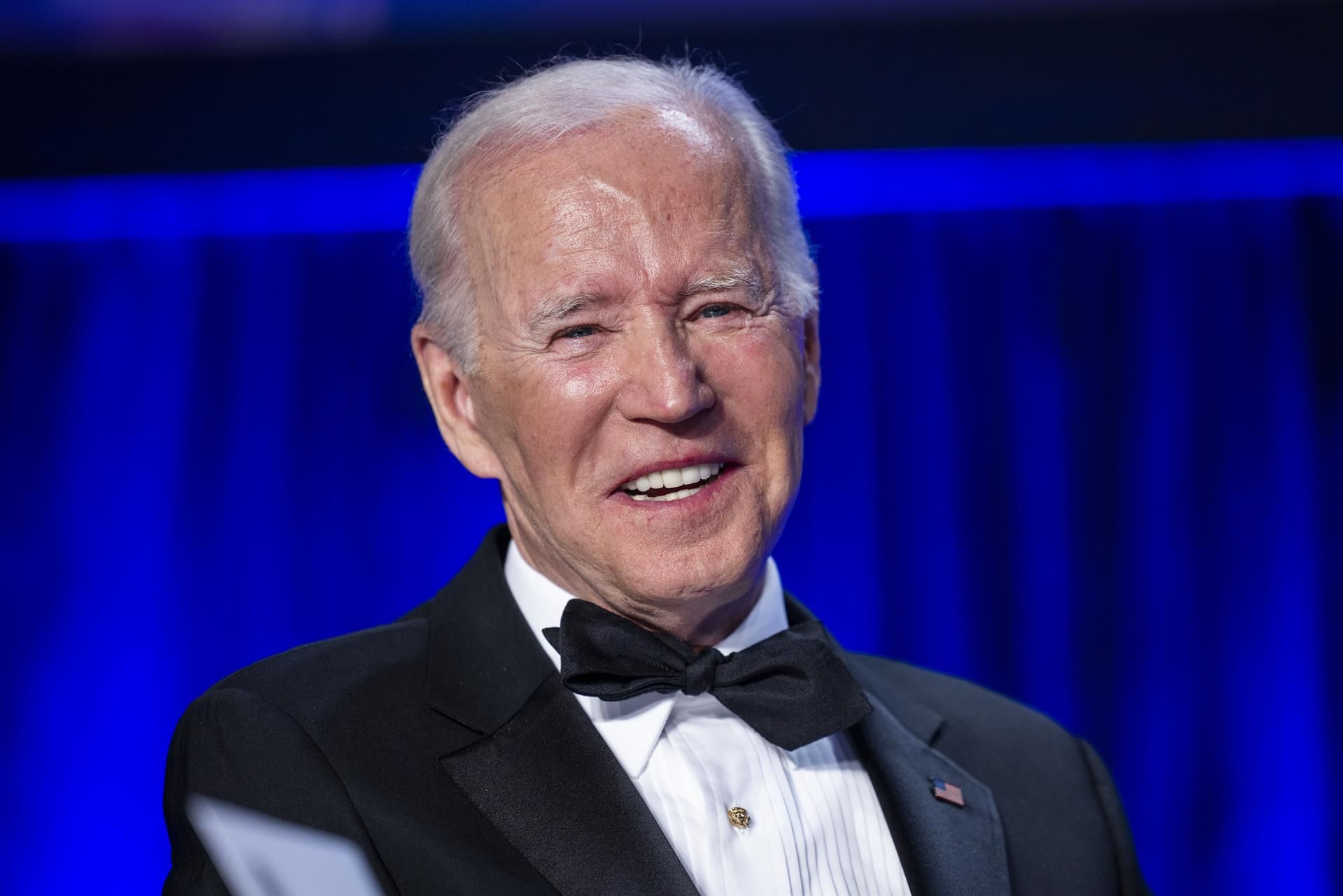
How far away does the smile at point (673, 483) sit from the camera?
158 cm

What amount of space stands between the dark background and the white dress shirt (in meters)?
2.45

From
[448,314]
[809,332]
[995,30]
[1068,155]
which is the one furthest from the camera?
[1068,155]

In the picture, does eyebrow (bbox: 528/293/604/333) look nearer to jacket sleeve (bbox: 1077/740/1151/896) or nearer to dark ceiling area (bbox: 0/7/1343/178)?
jacket sleeve (bbox: 1077/740/1151/896)

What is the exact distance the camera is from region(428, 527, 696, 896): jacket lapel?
1433 millimetres

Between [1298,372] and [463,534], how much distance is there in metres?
2.57

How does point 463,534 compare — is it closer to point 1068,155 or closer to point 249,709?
point 1068,155

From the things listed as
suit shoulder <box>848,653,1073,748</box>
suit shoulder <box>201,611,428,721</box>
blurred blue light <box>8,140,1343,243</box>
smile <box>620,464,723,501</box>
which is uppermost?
blurred blue light <box>8,140,1343,243</box>

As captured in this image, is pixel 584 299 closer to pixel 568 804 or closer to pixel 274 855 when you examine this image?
pixel 568 804

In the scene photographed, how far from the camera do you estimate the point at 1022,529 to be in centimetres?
423

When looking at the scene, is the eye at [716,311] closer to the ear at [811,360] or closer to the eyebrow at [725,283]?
the eyebrow at [725,283]

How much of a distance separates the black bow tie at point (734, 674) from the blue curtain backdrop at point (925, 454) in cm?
260

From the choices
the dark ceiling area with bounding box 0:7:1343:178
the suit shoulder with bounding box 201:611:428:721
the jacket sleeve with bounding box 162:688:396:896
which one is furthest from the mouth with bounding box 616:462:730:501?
the dark ceiling area with bounding box 0:7:1343:178

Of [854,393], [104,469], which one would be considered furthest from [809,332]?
[104,469]

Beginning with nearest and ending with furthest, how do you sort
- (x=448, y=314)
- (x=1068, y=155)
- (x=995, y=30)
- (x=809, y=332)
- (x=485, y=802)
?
(x=485, y=802) → (x=448, y=314) → (x=809, y=332) → (x=995, y=30) → (x=1068, y=155)
